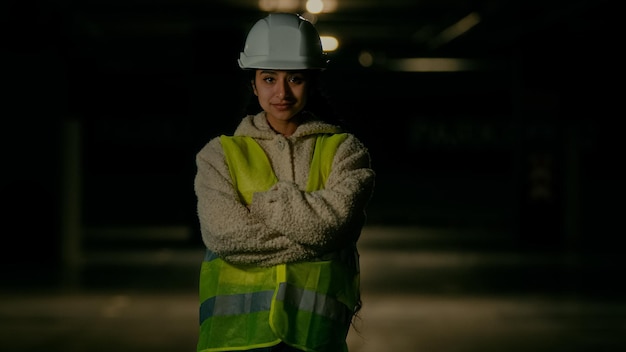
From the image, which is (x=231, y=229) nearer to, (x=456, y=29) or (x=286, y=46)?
(x=286, y=46)

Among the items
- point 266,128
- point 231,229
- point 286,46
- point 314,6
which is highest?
point 314,6

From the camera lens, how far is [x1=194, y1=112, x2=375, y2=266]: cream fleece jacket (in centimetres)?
340

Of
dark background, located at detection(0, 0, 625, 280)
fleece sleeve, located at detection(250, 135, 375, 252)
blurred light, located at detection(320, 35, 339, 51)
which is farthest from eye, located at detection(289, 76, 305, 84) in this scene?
blurred light, located at detection(320, 35, 339, 51)

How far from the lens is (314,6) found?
53.9 feet

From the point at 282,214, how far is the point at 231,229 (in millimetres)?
144

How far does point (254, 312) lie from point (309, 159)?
451 millimetres

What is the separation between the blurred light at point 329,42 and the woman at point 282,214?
1710 centimetres

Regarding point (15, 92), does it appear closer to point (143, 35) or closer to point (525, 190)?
point (143, 35)

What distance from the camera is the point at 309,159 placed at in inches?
140

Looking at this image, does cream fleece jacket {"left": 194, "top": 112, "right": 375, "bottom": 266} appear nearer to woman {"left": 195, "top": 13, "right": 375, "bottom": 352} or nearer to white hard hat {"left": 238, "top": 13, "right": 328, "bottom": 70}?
woman {"left": 195, "top": 13, "right": 375, "bottom": 352}

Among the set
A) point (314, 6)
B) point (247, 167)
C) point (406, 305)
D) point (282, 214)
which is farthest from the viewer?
point (314, 6)

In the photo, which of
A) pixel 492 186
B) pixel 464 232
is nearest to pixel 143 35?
pixel 464 232

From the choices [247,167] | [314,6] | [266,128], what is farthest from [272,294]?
[314,6]

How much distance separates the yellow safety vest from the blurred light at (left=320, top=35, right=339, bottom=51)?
17180 mm
